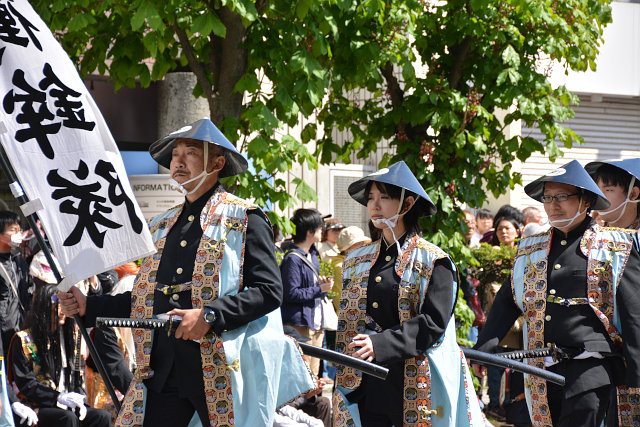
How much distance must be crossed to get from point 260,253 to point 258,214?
0.61ft

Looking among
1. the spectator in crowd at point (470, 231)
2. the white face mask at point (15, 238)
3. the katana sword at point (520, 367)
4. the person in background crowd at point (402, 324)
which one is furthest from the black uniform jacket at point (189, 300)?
the spectator in crowd at point (470, 231)

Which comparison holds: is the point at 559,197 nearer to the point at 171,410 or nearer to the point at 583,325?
the point at 583,325

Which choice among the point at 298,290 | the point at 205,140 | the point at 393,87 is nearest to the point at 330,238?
the point at 393,87

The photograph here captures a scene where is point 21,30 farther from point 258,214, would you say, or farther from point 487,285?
point 487,285

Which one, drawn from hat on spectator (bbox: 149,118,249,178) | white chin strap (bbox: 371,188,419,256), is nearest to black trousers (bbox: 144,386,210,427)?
hat on spectator (bbox: 149,118,249,178)

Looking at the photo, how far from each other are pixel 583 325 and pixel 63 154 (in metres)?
2.66

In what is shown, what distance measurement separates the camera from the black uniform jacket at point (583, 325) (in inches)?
189

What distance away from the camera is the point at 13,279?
7.55 metres

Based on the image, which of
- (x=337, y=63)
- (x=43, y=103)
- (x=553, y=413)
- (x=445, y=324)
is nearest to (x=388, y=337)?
(x=445, y=324)

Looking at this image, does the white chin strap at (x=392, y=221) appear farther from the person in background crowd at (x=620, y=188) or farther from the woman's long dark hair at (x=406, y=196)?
the person in background crowd at (x=620, y=188)

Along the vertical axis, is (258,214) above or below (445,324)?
above

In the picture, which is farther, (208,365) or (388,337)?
(388,337)

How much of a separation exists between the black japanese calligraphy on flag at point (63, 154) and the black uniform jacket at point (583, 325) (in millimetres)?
2135

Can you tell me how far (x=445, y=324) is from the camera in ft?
14.8
